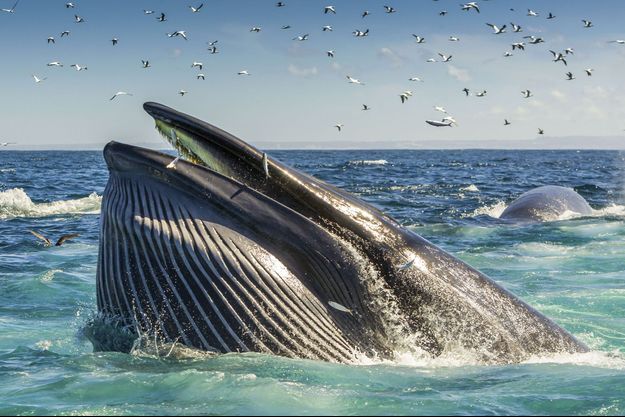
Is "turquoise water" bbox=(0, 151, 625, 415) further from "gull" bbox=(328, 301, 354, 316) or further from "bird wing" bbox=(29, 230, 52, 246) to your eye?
"bird wing" bbox=(29, 230, 52, 246)

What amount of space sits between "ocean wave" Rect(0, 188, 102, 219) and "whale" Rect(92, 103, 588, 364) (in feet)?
66.0

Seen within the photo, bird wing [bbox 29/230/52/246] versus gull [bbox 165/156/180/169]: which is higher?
A: gull [bbox 165/156/180/169]

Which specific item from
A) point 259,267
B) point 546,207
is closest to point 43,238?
point 259,267

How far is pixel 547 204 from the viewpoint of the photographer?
21.8 meters

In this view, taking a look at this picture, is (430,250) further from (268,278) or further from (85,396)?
(85,396)

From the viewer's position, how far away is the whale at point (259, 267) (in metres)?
5.32

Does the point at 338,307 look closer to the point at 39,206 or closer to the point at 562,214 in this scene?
the point at 562,214

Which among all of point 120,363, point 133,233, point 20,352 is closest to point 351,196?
point 133,233

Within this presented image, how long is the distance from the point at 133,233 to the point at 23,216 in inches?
818

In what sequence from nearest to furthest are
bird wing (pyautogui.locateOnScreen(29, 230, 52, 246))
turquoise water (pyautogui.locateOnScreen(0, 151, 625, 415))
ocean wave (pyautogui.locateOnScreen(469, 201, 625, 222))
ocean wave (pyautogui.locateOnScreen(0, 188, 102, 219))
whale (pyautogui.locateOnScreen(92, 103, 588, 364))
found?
turquoise water (pyautogui.locateOnScreen(0, 151, 625, 415)), whale (pyautogui.locateOnScreen(92, 103, 588, 364)), bird wing (pyautogui.locateOnScreen(29, 230, 52, 246)), ocean wave (pyautogui.locateOnScreen(469, 201, 625, 222)), ocean wave (pyautogui.locateOnScreen(0, 188, 102, 219))

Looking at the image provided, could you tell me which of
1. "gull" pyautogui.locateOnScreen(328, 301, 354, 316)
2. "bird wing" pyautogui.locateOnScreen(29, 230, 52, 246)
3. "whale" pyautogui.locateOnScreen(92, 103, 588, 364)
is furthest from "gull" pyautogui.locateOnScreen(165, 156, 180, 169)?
"bird wing" pyautogui.locateOnScreen(29, 230, 52, 246)

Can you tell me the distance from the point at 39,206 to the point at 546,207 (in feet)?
53.2

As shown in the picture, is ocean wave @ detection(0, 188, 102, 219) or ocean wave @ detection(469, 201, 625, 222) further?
ocean wave @ detection(0, 188, 102, 219)

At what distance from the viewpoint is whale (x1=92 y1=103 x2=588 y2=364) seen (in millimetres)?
5324
